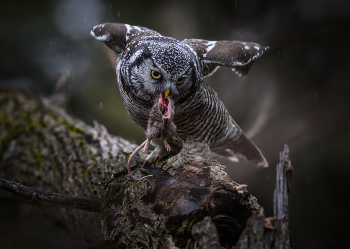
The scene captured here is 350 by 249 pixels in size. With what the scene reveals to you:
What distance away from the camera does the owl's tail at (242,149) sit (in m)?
2.14

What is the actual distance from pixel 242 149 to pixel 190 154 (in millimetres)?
823

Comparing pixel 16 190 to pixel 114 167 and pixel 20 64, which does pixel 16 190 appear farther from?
pixel 20 64

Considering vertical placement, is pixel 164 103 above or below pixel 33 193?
above

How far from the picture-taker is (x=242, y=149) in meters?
2.25

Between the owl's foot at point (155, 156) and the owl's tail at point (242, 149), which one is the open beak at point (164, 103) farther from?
the owl's tail at point (242, 149)

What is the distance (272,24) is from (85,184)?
8.18 feet

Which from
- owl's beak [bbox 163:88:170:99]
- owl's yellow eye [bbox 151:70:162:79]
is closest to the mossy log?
owl's beak [bbox 163:88:170:99]

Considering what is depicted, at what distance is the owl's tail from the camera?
2.14 metres

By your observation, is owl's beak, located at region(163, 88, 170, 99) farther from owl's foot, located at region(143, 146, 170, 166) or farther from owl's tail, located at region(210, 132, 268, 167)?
owl's tail, located at region(210, 132, 268, 167)

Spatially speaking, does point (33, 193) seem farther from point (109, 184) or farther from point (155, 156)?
point (155, 156)

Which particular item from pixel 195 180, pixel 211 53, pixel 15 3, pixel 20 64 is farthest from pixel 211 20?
pixel 20 64

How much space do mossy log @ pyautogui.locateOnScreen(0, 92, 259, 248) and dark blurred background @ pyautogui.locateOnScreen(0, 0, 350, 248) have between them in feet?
1.17

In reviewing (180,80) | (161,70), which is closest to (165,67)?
(161,70)

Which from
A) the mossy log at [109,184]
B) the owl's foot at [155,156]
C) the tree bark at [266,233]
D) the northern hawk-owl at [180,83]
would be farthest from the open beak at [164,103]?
the tree bark at [266,233]
